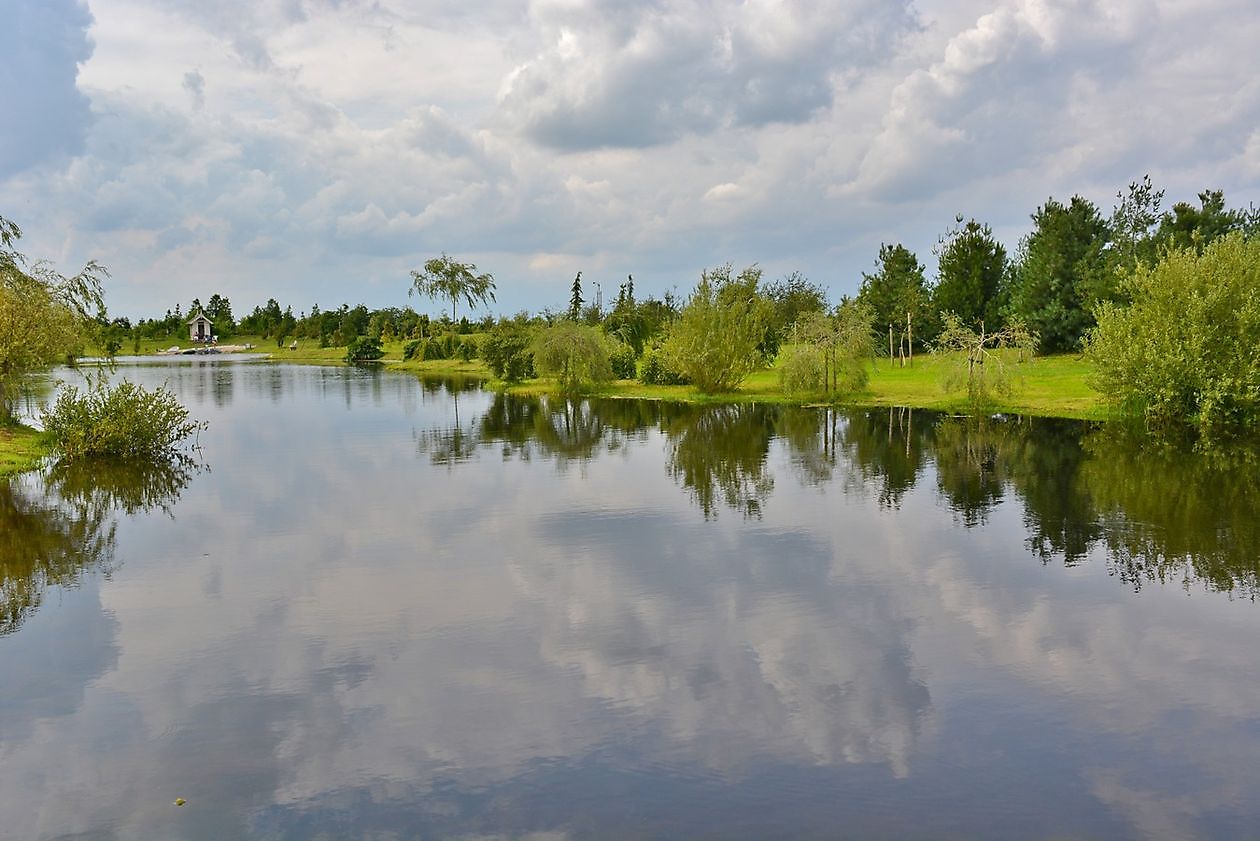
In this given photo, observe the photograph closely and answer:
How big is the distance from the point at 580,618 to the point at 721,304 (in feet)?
138

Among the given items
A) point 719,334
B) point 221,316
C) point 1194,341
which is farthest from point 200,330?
point 1194,341

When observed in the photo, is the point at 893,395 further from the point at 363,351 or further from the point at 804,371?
the point at 363,351

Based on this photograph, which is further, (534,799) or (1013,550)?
(1013,550)

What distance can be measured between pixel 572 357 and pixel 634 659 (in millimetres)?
49951

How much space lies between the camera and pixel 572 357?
207ft

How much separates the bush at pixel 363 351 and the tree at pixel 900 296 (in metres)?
63.1

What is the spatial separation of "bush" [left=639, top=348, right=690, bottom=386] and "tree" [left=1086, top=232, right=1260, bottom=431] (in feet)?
93.5

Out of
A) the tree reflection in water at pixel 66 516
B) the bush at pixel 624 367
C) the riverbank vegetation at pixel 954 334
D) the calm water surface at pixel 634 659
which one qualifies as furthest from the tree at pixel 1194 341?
the tree reflection in water at pixel 66 516

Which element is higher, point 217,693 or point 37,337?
point 37,337

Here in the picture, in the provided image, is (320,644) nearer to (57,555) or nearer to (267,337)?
(57,555)

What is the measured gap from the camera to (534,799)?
33.6 feet

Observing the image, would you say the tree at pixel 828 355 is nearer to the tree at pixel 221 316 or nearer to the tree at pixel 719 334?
the tree at pixel 719 334

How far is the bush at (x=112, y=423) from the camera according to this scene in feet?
107

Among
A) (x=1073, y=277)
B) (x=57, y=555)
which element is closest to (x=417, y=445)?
(x=57, y=555)
